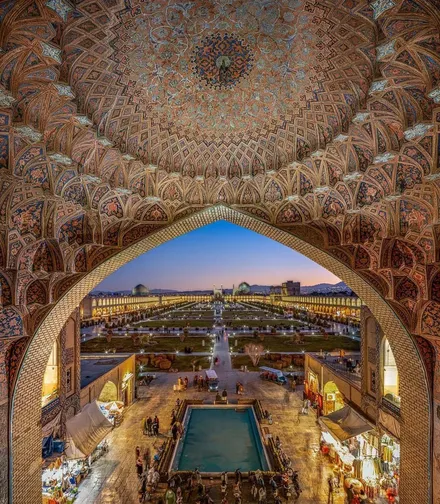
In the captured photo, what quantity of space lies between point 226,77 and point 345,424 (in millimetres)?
11118

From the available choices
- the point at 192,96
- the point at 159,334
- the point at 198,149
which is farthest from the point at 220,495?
the point at 159,334

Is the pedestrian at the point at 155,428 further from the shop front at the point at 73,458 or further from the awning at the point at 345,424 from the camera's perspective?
the awning at the point at 345,424

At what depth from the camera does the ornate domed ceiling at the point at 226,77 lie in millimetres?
5422

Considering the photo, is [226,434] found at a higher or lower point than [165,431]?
lower

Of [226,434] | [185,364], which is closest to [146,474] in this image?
[226,434]

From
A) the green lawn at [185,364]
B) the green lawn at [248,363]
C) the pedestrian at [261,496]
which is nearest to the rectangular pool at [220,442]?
the pedestrian at [261,496]

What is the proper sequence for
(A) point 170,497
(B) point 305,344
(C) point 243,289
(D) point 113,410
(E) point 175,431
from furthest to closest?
1. (C) point 243,289
2. (B) point 305,344
3. (D) point 113,410
4. (E) point 175,431
5. (A) point 170,497

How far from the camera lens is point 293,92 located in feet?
23.3

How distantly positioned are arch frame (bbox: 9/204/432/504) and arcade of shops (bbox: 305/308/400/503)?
3.69 feet

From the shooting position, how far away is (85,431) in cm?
1083

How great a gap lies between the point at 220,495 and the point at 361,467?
15.3 ft

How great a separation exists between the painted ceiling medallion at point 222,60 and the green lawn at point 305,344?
25.9 m

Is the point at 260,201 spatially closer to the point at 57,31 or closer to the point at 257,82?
the point at 257,82

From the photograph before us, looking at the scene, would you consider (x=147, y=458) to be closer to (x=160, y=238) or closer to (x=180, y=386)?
(x=160, y=238)
